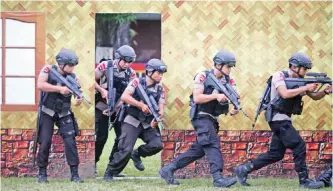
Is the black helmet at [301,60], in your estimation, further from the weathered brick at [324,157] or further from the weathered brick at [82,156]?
the weathered brick at [82,156]

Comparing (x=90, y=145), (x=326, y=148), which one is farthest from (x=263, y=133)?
(x=90, y=145)

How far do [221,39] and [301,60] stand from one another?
1.51 m

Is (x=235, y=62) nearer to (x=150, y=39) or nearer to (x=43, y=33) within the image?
(x=43, y=33)

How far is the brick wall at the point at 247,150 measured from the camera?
13.7m

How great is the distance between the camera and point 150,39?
114 feet

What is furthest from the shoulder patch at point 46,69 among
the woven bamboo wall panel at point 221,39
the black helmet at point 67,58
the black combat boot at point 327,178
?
the black combat boot at point 327,178

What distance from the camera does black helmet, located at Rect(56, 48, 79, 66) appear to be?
12.8 meters

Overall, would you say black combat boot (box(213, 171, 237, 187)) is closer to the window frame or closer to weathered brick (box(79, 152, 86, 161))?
weathered brick (box(79, 152, 86, 161))

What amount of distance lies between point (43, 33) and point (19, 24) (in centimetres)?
35

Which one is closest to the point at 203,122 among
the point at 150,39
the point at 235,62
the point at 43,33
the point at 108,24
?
the point at 235,62

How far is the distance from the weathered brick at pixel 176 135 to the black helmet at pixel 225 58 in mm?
1440

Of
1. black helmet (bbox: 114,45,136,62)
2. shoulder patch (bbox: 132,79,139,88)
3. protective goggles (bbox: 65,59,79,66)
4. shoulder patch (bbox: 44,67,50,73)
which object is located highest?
black helmet (bbox: 114,45,136,62)

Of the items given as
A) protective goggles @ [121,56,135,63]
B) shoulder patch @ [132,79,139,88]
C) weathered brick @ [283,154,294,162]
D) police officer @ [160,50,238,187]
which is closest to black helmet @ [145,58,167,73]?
shoulder patch @ [132,79,139,88]

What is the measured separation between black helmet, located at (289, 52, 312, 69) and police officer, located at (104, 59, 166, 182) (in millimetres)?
1623
